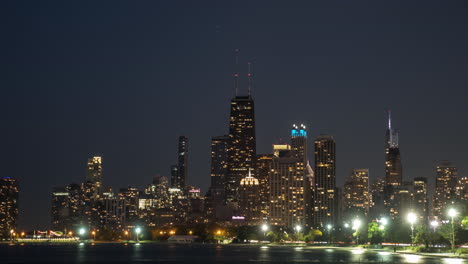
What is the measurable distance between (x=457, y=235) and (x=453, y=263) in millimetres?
47410

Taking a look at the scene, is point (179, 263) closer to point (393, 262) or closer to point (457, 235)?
point (393, 262)

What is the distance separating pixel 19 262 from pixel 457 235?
268ft

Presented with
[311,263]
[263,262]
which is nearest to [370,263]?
[311,263]

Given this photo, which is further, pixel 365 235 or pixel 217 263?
pixel 365 235

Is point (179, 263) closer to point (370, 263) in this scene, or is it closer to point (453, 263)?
point (370, 263)

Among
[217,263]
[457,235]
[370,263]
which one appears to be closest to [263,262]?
[217,263]

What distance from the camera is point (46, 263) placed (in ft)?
425

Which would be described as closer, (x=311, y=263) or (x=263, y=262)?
(x=311, y=263)

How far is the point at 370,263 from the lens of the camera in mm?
105125

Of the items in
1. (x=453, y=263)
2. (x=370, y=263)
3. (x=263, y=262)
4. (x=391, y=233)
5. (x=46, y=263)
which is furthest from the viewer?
(x=391, y=233)

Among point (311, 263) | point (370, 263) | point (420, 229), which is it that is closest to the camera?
point (370, 263)

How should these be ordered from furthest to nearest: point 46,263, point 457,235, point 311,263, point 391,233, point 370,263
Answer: point 391,233 → point 457,235 → point 46,263 → point 311,263 → point 370,263

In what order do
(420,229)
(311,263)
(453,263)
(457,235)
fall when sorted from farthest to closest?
(420,229) → (457,235) → (311,263) → (453,263)

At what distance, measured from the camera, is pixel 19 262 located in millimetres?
133375
